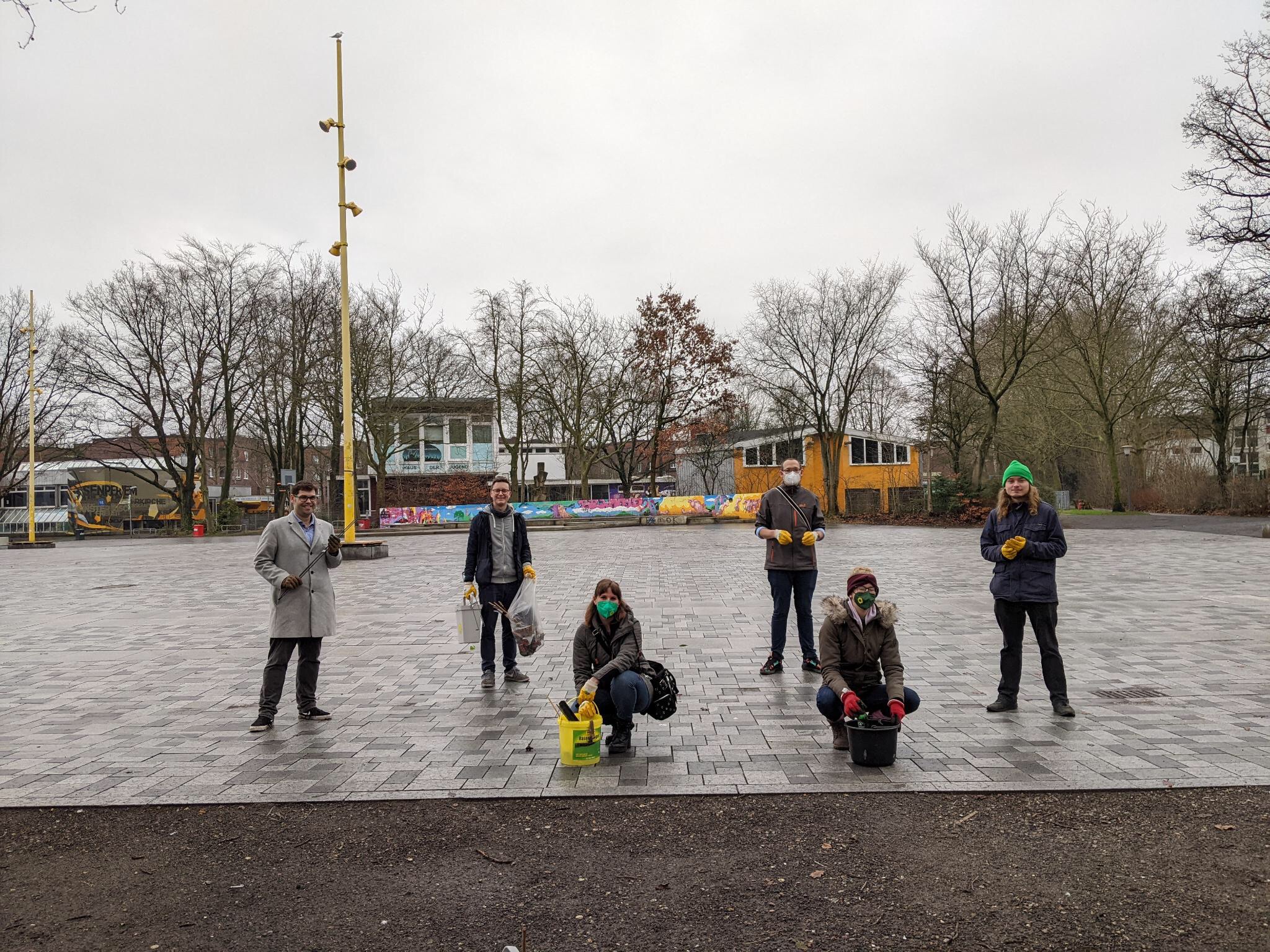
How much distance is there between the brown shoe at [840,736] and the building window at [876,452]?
42428 mm

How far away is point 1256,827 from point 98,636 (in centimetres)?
1140

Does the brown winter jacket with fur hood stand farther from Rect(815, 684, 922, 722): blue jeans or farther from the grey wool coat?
the grey wool coat

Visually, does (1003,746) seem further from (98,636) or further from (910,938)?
(98,636)

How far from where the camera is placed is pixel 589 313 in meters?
42.5

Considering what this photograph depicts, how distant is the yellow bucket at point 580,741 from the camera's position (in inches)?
197

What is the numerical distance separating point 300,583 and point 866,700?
4056 millimetres

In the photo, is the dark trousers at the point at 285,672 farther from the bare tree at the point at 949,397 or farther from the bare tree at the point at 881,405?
the bare tree at the point at 881,405

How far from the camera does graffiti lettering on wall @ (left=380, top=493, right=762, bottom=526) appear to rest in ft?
132

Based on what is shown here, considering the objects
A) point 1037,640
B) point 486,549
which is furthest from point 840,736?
point 486,549

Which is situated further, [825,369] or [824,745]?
[825,369]

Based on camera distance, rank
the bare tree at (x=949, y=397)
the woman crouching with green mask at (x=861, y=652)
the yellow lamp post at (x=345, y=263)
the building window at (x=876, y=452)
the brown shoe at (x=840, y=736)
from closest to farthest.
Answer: the woman crouching with green mask at (x=861, y=652) → the brown shoe at (x=840, y=736) → the yellow lamp post at (x=345, y=263) → the bare tree at (x=949, y=397) → the building window at (x=876, y=452)

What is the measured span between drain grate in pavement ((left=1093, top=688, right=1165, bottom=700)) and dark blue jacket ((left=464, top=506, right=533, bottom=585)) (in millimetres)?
4659

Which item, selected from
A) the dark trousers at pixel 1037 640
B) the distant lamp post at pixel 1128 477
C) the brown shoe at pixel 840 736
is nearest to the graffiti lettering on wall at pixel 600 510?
the distant lamp post at pixel 1128 477

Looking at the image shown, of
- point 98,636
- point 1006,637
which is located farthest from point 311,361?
point 1006,637
